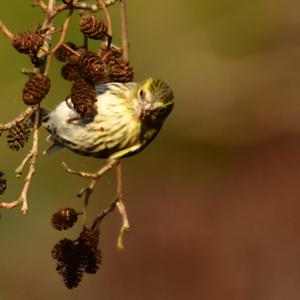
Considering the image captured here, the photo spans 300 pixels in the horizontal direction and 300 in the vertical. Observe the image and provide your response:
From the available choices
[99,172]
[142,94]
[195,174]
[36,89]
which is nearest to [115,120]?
[142,94]

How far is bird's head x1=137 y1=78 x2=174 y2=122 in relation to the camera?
292cm

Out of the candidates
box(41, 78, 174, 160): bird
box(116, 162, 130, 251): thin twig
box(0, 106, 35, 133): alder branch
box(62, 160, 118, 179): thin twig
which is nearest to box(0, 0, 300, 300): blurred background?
box(41, 78, 174, 160): bird

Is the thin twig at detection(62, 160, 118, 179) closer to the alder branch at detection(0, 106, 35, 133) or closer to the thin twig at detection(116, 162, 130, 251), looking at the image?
the thin twig at detection(116, 162, 130, 251)

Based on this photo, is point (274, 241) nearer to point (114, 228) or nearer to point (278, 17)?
point (114, 228)

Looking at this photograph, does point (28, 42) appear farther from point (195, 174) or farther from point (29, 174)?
point (195, 174)

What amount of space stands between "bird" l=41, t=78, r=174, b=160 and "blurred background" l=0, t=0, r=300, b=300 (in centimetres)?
212

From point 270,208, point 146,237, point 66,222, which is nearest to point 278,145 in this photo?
point 270,208

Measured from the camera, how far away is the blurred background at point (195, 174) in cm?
541

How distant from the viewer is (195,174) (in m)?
6.32

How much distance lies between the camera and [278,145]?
615 centimetres

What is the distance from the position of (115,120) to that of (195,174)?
3.39 m

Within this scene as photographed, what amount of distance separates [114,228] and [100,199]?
33 cm

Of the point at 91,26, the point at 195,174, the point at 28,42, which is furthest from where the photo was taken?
the point at 195,174

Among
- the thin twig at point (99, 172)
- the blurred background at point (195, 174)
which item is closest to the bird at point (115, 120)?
the thin twig at point (99, 172)
